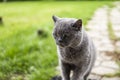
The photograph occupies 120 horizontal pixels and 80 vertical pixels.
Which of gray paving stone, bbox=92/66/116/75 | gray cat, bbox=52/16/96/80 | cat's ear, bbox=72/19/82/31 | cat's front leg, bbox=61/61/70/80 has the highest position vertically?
cat's ear, bbox=72/19/82/31

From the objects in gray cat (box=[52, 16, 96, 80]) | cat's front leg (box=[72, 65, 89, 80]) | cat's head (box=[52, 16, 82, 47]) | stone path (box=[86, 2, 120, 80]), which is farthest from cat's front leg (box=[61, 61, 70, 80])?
stone path (box=[86, 2, 120, 80])

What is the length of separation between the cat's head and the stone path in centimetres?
138

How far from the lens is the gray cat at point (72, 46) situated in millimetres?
2900

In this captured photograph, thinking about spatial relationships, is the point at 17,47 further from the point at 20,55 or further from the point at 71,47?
the point at 71,47

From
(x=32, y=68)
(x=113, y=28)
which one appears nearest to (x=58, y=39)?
(x=32, y=68)

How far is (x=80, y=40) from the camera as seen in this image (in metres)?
3.03

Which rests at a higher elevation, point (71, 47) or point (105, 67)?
point (71, 47)

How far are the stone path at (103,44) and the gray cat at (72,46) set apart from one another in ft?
2.76

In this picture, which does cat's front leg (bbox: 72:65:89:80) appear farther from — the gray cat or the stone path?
the stone path

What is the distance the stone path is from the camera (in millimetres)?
4422

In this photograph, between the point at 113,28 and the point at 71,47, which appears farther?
the point at 113,28

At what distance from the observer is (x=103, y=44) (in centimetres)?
580

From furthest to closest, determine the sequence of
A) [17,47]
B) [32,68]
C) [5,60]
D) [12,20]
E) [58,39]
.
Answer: [12,20]
[17,47]
[5,60]
[32,68]
[58,39]

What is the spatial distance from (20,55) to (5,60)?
30cm
